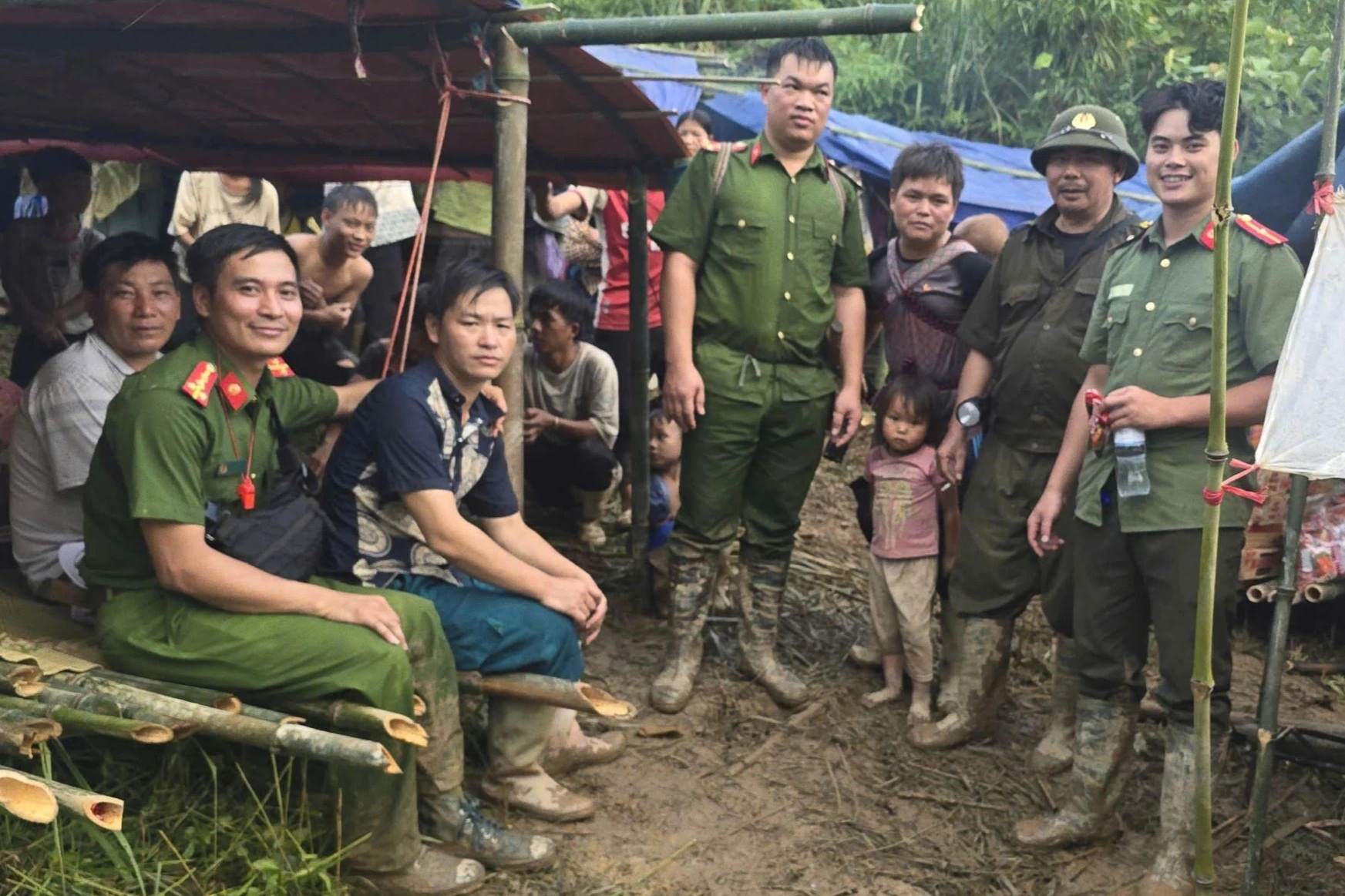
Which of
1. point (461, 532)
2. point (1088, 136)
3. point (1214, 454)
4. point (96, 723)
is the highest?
point (1088, 136)

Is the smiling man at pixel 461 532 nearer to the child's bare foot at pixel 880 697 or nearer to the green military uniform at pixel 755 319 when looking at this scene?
the green military uniform at pixel 755 319

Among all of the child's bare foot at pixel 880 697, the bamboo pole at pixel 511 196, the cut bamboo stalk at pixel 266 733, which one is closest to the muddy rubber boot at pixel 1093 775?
the child's bare foot at pixel 880 697

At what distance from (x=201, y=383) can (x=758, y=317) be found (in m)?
2.10

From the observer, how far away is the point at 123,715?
306cm

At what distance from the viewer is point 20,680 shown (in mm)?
3041

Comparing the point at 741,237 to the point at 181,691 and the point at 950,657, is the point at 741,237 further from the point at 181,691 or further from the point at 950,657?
the point at 181,691

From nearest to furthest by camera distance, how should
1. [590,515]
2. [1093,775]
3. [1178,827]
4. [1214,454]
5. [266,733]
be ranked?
[1214,454] < [266,733] < [1178,827] < [1093,775] < [590,515]

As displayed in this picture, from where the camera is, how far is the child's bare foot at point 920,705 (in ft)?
15.6

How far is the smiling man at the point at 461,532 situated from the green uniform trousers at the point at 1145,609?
59.6 inches

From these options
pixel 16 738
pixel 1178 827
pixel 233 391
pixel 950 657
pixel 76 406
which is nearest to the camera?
pixel 16 738

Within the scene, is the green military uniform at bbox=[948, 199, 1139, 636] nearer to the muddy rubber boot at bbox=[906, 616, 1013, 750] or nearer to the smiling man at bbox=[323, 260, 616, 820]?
the muddy rubber boot at bbox=[906, 616, 1013, 750]

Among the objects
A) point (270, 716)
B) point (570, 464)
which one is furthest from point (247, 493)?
point (570, 464)

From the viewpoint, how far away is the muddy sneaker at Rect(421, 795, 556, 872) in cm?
368

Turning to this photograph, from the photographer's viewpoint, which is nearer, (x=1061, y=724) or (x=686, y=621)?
(x=1061, y=724)
